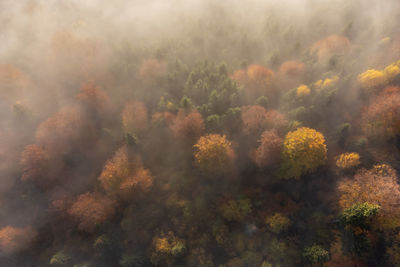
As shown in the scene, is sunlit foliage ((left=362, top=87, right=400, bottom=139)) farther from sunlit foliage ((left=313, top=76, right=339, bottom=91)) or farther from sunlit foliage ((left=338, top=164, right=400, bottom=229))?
sunlit foliage ((left=313, top=76, right=339, bottom=91))

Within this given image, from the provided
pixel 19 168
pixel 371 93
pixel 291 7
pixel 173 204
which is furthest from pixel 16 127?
pixel 291 7

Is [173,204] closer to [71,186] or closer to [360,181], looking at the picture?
[71,186]

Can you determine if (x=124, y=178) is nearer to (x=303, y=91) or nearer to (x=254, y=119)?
(x=254, y=119)

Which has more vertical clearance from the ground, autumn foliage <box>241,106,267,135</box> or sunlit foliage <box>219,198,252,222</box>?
autumn foliage <box>241,106,267,135</box>

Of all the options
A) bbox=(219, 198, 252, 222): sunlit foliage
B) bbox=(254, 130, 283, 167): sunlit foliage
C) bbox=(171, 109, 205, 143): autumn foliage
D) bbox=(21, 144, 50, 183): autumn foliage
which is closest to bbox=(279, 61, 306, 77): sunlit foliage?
bbox=(254, 130, 283, 167): sunlit foliage

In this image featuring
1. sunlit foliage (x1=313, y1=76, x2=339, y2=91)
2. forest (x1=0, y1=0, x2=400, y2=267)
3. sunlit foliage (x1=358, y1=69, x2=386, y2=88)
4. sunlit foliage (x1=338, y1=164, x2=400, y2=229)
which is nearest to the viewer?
sunlit foliage (x1=338, y1=164, x2=400, y2=229)

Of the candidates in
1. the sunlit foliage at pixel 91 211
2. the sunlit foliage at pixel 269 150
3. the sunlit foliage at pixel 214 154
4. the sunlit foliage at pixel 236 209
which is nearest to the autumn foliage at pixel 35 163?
the sunlit foliage at pixel 91 211

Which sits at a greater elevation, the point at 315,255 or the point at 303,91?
the point at 303,91

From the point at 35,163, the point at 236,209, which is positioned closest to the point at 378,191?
the point at 236,209
